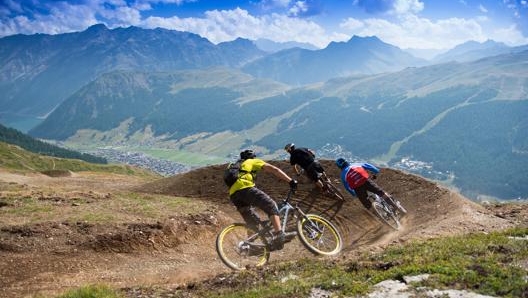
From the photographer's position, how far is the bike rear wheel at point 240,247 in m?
13.4

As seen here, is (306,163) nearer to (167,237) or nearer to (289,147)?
(289,147)

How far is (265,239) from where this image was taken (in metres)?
13.7

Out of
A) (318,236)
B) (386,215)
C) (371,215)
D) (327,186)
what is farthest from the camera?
(327,186)

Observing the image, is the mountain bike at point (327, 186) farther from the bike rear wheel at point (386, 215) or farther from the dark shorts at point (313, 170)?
the bike rear wheel at point (386, 215)

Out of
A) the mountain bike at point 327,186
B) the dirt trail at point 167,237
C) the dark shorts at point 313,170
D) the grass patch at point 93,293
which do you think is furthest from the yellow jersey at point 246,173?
the mountain bike at point 327,186

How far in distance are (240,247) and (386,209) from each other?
333 inches

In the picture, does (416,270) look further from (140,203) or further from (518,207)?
(140,203)

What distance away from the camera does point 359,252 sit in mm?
12648

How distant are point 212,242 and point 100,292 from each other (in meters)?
11.1

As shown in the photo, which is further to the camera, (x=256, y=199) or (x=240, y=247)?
(x=256, y=199)

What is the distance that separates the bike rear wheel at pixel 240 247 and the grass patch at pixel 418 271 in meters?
2.01

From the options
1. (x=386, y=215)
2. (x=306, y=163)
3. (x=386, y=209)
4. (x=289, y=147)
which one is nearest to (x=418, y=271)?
(x=386, y=209)

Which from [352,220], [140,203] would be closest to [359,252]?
[352,220]

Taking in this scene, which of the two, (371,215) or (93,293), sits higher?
(93,293)
